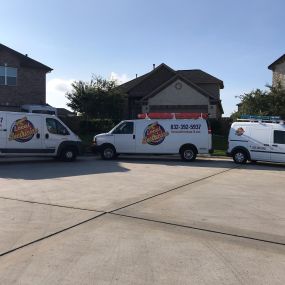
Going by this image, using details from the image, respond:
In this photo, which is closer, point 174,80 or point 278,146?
point 278,146

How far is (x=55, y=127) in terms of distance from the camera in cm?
1886

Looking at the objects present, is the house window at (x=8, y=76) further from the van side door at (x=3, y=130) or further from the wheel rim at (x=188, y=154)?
the wheel rim at (x=188, y=154)

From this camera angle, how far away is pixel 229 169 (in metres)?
17.1

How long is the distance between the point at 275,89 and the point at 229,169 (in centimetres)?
1501

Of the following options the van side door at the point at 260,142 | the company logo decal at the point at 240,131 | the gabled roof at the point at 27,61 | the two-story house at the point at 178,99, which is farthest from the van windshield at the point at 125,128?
the two-story house at the point at 178,99

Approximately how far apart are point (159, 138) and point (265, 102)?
1211cm

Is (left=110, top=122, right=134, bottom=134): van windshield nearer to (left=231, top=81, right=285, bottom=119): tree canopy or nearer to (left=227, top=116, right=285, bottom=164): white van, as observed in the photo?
(left=227, top=116, right=285, bottom=164): white van

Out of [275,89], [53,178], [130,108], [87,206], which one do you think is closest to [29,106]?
[130,108]

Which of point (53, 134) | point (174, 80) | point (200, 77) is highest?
point (200, 77)

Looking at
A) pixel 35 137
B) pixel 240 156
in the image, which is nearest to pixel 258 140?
pixel 240 156

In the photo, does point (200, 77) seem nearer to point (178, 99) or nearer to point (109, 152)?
point (178, 99)

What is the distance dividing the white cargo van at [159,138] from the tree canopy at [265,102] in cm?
1059

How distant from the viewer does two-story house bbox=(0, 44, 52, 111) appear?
109 feet


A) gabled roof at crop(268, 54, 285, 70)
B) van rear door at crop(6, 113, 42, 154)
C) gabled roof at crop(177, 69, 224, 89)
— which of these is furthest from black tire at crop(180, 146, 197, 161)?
gabled roof at crop(177, 69, 224, 89)
